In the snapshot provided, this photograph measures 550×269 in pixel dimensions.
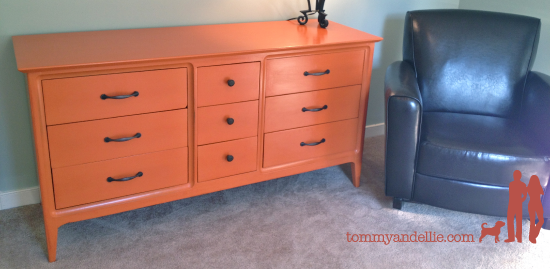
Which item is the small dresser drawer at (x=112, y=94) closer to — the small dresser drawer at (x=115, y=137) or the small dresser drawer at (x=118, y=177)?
the small dresser drawer at (x=115, y=137)

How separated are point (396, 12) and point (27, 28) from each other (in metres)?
1.87

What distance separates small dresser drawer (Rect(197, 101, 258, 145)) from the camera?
1770mm

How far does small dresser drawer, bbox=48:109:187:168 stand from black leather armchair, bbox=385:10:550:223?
857 millimetres

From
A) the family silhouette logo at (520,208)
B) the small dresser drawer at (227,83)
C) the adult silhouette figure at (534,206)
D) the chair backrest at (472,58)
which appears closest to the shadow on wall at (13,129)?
the small dresser drawer at (227,83)

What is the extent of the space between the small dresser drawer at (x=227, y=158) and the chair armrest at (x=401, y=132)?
0.57 m

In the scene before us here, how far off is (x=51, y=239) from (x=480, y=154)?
1.63 metres

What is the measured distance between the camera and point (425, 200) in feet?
6.40

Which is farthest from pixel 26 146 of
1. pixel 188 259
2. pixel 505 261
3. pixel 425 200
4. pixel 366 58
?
pixel 505 261

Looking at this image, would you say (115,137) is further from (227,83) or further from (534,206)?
(534,206)

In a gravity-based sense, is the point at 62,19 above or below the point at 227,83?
above

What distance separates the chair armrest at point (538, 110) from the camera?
1856mm

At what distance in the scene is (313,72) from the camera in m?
1.94

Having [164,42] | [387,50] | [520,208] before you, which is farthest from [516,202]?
[164,42]

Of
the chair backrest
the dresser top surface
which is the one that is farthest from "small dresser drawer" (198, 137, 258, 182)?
the chair backrest
